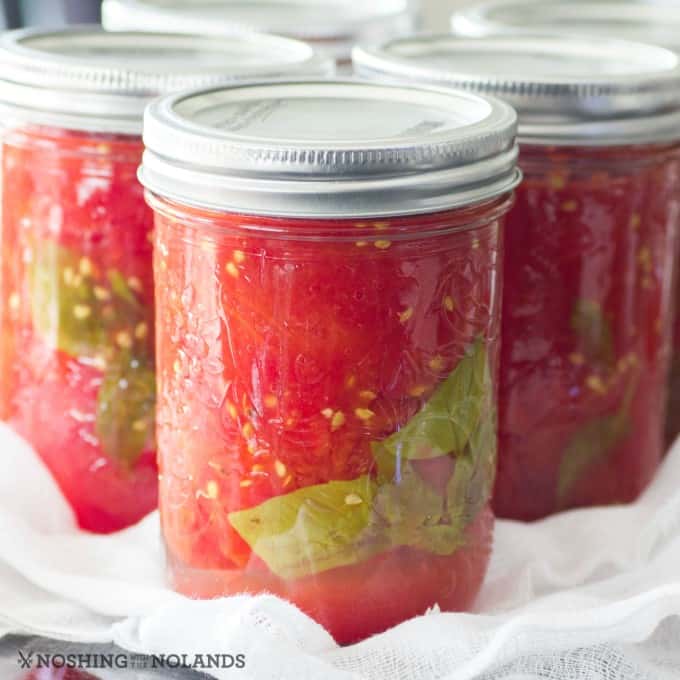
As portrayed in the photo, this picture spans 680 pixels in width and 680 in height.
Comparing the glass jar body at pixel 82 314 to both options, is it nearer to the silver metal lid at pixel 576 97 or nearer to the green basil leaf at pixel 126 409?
the green basil leaf at pixel 126 409

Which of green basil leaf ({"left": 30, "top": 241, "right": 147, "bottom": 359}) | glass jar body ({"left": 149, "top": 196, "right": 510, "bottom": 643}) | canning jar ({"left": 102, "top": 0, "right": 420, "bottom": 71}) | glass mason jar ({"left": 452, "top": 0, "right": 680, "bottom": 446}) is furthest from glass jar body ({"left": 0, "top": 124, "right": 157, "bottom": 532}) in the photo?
glass mason jar ({"left": 452, "top": 0, "right": 680, "bottom": 446})

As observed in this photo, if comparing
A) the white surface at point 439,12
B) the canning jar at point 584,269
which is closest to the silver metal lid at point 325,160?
the canning jar at point 584,269

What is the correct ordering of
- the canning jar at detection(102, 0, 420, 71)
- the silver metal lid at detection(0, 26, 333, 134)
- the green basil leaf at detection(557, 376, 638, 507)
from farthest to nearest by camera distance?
the canning jar at detection(102, 0, 420, 71), the green basil leaf at detection(557, 376, 638, 507), the silver metal lid at detection(0, 26, 333, 134)

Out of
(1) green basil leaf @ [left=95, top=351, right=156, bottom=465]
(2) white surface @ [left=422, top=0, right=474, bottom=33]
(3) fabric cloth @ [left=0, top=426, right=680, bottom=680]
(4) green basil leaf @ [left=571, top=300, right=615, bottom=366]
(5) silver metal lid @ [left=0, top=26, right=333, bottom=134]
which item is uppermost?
(5) silver metal lid @ [left=0, top=26, right=333, bottom=134]

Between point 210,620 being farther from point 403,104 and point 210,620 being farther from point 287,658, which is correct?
point 403,104

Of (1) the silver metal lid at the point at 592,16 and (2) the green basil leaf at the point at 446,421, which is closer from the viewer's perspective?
(2) the green basil leaf at the point at 446,421

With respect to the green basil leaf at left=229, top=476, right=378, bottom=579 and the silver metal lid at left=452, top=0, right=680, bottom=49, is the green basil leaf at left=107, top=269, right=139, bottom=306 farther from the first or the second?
the silver metal lid at left=452, top=0, right=680, bottom=49

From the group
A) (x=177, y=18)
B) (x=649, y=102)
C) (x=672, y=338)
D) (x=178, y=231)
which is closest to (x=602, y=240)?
(x=649, y=102)
